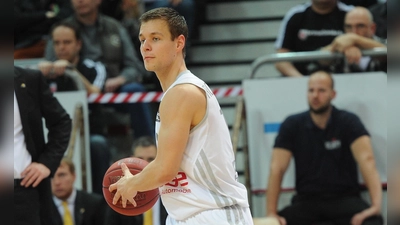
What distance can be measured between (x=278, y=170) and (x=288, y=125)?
465 millimetres

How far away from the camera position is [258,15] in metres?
10.4

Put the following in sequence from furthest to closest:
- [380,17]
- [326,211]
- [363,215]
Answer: [380,17]
[326,211]
[363,215]

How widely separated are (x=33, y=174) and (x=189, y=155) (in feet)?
6.03

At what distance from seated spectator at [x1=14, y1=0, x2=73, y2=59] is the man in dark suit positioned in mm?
3744

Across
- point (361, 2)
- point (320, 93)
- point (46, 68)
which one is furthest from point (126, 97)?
point (361, 2)

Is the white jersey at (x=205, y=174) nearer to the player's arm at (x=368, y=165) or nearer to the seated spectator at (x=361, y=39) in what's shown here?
the player's arm at (x=368, y=165)

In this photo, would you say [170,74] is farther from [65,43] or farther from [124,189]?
[65,43]

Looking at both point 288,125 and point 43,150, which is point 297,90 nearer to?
point 288,125

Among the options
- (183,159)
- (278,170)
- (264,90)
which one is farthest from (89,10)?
(183,159)

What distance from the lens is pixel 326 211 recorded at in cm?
757

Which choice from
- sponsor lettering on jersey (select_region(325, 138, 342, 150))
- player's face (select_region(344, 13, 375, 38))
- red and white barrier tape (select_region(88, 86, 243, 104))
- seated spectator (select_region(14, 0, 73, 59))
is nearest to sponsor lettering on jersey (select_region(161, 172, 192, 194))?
sponsor lettering on jersey (select_region(325, 138, 342, 150))

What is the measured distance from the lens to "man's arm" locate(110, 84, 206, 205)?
14.0 ft

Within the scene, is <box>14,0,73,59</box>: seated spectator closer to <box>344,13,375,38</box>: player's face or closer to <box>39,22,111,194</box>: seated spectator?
<box>39,22,111,194</box>: seated spectator

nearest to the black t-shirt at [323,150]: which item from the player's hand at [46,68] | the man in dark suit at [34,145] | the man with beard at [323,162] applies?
the man with beard at [323,162]
